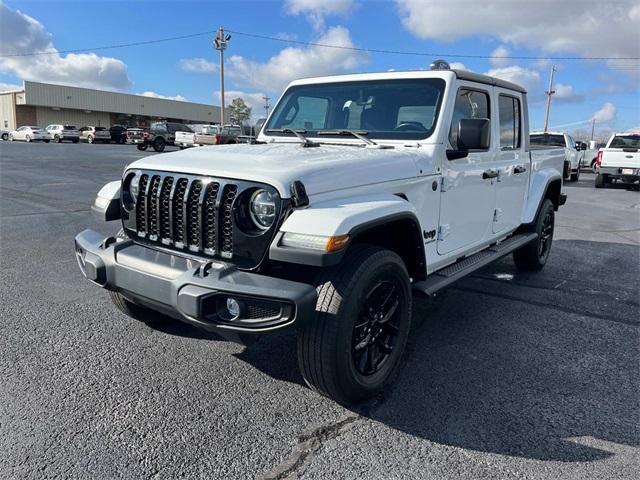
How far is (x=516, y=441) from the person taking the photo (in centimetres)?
267

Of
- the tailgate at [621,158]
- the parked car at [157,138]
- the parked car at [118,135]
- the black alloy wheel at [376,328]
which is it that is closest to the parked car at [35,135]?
the parked car at [118,135]

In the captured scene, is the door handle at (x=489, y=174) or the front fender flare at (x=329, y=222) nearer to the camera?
the front fender flare at (x=329, y=222)

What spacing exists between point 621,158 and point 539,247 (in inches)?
521

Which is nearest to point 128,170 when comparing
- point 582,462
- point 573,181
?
point 582,462

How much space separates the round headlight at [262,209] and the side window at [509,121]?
114 inches

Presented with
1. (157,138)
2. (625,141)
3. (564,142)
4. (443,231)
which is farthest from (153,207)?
(157,138)

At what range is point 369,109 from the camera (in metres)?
4.02

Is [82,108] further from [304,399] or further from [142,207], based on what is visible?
[304,399]

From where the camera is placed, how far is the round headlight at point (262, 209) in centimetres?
264

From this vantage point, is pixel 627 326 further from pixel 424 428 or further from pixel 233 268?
pixel 233 268

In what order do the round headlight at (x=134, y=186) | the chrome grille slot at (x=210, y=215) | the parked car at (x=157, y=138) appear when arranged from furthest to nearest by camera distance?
→ 1. the parked car at (x=157, y=138)
2. the round headlight at (x=134, y=186)
3. the chrome grille slot at (x=210, y=215)

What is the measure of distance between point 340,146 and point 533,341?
215 cm

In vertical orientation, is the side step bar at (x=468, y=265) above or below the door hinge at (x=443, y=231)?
below

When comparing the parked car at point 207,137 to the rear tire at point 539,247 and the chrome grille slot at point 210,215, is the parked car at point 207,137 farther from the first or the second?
the chrome grille slot at point 210,215
